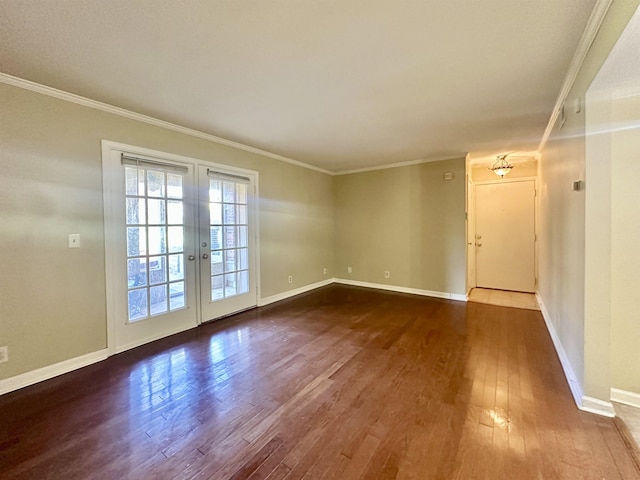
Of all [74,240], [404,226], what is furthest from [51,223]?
A: [404,226]

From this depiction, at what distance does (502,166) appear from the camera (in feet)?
16.3

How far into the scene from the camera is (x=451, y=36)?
1802 mm

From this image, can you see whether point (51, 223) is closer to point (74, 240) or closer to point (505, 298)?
point (74, 240)

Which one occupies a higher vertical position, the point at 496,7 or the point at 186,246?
the point at 496,7

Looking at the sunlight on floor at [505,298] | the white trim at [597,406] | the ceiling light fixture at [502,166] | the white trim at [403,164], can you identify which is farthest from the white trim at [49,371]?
the ceiling light fixture at [502,166]

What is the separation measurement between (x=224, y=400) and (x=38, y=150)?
2.61 m

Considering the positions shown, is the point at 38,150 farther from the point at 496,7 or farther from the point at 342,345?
the point at 496,7

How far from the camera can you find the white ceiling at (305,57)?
158 cm

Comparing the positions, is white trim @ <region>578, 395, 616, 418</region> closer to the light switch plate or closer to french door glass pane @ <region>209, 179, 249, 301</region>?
french door glass pane @ <region>209, 179, 249, 301</region>

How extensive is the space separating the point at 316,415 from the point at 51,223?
276 centimetres

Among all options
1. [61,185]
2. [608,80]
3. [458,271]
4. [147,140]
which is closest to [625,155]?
[608,80]

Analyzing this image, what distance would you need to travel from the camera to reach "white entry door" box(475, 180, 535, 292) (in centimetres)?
519

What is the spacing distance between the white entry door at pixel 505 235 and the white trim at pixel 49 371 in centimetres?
620

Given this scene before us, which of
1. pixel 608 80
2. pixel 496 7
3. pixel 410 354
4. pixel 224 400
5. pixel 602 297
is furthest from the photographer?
pixel 410 354
